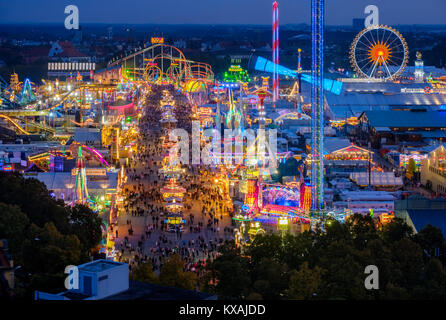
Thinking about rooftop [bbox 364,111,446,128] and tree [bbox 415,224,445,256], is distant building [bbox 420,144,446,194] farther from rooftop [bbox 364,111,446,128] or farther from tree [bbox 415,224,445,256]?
rooftop [bbox 364,111,446,128]

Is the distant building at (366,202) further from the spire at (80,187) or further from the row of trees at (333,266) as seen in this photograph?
the spire at (80,187)

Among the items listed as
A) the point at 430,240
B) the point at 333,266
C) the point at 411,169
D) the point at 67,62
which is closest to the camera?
the point at 333,266

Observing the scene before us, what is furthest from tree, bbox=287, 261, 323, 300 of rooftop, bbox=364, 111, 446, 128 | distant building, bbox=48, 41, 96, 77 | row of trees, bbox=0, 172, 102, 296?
distant building, bbox=48, 41, 96, 77

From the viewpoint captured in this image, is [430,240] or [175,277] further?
[430,240]

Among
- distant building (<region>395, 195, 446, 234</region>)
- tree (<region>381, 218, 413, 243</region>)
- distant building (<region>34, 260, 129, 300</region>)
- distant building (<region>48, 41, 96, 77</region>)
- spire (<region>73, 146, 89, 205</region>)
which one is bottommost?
distant building (<region>34, 260, 129, 300</region>)

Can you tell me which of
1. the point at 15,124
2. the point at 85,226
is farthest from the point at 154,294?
the point at 15,124

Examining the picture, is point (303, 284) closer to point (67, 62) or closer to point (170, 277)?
point (170, 277)
